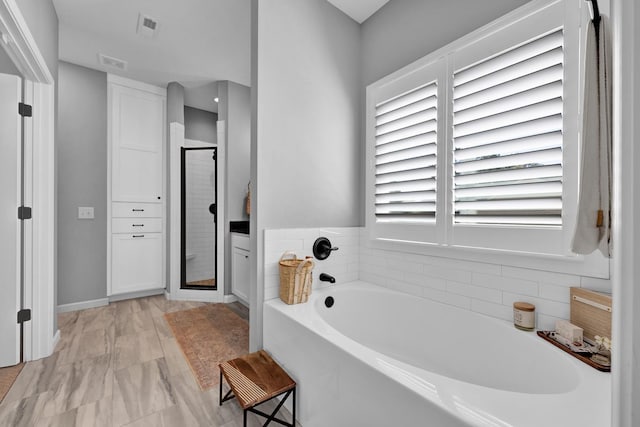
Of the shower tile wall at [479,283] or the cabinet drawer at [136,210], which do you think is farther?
the cabinet drawer at [136,210]

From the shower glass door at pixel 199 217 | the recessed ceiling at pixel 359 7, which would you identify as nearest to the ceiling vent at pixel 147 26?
the shower glass door at pixel 199 217

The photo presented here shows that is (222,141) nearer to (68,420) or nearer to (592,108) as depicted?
(68,420)

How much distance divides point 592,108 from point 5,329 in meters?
3.28

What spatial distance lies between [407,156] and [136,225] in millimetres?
3227

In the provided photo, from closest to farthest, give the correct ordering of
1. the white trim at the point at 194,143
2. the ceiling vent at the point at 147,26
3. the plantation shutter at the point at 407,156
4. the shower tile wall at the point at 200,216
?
the plantation shutter at the point at 407,156 → the ceiling vent at the point at 147,26 → the shower tile wall at the point at 200,216 → the white trim at the point at 194,143

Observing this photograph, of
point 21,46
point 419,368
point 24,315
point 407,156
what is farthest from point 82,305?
point 407,156

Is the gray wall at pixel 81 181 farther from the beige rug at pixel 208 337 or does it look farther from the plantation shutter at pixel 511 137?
the plantation shutter at pixel 511 137

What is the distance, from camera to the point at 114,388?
1.64m

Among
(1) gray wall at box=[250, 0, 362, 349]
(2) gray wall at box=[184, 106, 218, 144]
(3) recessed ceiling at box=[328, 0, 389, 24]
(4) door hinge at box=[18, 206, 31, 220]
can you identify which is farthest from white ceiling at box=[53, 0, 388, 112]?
(4) door hinge at box=[18, 206, 31, 220]

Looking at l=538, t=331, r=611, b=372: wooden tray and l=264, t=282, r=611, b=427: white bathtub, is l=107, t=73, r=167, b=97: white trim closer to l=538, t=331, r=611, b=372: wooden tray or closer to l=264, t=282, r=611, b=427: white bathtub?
l=264, t=282, r=611, b=427: white bathtub

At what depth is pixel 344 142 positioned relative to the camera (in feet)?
7.37

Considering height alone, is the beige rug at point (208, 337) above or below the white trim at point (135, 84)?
below

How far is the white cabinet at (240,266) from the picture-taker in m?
3.05

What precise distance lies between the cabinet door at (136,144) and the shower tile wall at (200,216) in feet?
1.26
